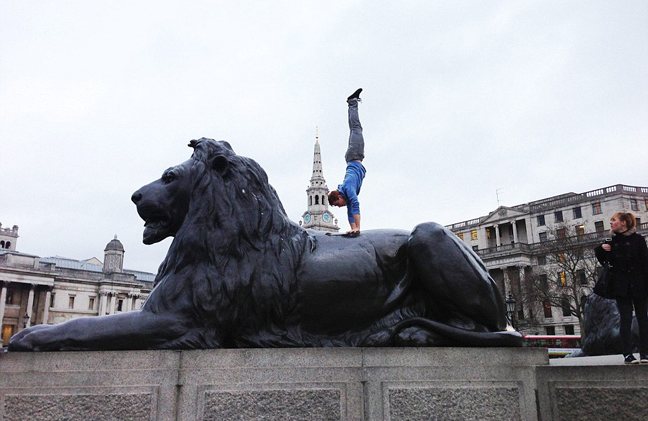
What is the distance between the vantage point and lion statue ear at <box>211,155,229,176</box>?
4.82 m

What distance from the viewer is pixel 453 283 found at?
484 cm

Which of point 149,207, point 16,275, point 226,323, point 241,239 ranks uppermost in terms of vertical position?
point 16,275

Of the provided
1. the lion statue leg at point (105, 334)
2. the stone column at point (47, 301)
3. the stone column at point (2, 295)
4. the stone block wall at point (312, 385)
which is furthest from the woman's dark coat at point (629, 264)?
the stone column at point (47, 301)

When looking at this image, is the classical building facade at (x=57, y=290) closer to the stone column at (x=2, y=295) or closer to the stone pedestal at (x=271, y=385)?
the stone column at (x=2, y=295)

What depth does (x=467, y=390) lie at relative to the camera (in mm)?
4312

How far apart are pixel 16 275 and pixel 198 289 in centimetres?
7572

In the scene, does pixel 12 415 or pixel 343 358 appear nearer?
pixel 12 415

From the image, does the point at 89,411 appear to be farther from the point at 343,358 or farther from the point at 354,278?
the point at 354,278

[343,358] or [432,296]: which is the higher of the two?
[432,296]

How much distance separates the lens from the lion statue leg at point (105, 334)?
4.04m

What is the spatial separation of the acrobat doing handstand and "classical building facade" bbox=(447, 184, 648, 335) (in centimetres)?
4541

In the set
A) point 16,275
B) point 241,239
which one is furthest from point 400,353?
point 16,275

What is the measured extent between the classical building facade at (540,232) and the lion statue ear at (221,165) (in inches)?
Answer: 1881

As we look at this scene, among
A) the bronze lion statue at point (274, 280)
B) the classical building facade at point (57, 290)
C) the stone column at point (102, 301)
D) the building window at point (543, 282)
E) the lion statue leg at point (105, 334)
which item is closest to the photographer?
the lion statue leg at point (105, 334)
